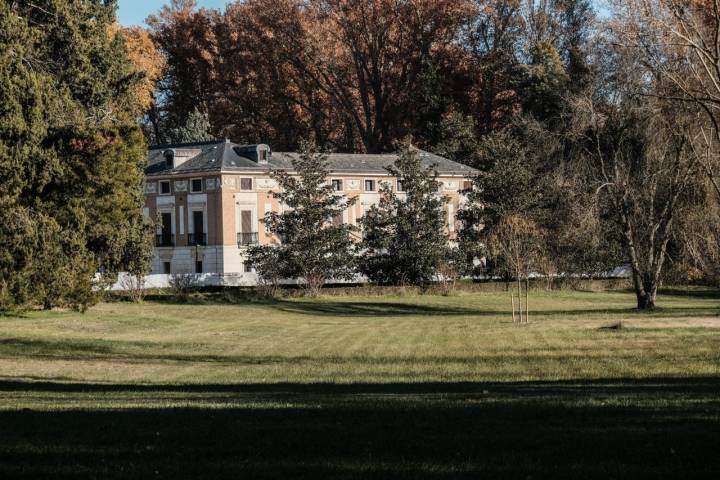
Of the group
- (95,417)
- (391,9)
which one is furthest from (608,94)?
(391,9)

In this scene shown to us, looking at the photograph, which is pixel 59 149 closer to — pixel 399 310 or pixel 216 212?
pixel 399 310

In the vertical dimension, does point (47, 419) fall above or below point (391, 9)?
below

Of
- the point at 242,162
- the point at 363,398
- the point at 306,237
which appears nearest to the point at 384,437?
the point at 363,398

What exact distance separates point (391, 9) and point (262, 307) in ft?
118

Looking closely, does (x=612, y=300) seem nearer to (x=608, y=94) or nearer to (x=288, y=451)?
(x=608, y=94)

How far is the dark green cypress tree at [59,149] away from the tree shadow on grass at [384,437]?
16.9 m

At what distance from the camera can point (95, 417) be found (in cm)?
1135

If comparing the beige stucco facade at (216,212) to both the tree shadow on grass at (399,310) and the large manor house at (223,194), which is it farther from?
the tree shadow on grass at (399,310)

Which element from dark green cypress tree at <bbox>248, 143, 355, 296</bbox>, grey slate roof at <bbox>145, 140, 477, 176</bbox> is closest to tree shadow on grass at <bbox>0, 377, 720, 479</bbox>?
dark green cypress tree at <bbox>248, 143, 355, 296</bbox>

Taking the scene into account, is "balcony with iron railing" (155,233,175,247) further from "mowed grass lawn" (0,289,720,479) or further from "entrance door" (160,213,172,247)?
"mowed grass lawn" (0,289,720,479)

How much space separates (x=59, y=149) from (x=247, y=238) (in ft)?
109

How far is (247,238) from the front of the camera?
210ft

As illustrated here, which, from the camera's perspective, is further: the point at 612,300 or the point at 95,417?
the point at 612,300

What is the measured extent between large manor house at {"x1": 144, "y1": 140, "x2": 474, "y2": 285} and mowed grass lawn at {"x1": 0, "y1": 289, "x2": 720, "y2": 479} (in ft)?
88.1
